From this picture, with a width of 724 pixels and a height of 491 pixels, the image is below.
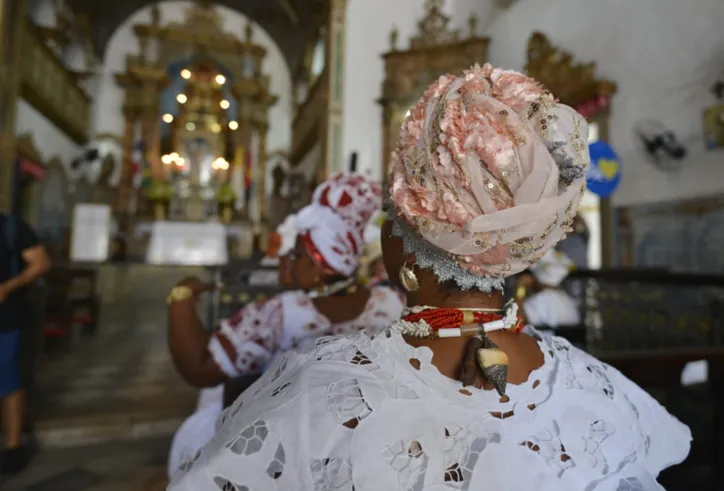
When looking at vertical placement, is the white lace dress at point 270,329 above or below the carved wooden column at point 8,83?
below

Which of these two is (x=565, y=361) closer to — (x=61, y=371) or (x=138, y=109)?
(x=61, y=371)

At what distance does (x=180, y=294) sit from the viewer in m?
1.23

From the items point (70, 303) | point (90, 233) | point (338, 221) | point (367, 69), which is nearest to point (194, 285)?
point (338, 221)

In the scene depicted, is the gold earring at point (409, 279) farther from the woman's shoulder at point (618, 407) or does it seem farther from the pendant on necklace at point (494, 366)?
the woman's shoulder at point (618, 407)

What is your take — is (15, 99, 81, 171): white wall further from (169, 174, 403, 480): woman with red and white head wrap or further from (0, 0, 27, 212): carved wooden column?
(169, 174, 403, 480): woman with red and white head wrap

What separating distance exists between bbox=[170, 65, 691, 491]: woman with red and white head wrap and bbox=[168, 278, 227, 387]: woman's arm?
0.56 meters

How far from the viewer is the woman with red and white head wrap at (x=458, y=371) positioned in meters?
0.58

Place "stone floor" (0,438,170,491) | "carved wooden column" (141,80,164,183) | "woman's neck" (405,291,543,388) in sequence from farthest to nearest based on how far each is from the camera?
"carved wooden column" (141,80,164,183) < "stone floor" (0,438,170,491) < "woman's neck" (405,291,543,388)

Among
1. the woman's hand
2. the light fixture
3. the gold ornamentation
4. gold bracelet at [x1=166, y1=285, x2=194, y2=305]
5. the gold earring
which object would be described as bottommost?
gold bracelet at [x1=166, y1=285, x2=194, y2=305]

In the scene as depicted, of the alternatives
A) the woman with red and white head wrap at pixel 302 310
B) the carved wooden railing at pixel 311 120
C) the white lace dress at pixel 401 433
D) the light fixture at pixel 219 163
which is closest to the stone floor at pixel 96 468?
the woman with red and white head wrap at pixel 302 310

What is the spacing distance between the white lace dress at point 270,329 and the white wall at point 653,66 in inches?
170

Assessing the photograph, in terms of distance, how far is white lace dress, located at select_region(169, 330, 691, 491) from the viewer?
0.57m

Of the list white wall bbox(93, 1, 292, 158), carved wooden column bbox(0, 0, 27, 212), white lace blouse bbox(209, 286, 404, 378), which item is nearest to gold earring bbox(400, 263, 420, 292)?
white lace blouse bbox(209, 286, 404, 378)

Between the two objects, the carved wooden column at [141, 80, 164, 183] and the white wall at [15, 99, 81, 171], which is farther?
the carved wooden column at [141, 80, 164, 183]
